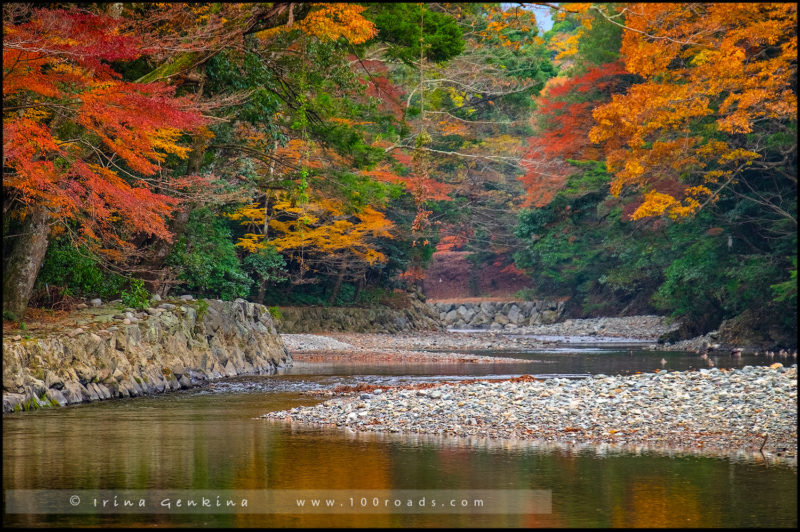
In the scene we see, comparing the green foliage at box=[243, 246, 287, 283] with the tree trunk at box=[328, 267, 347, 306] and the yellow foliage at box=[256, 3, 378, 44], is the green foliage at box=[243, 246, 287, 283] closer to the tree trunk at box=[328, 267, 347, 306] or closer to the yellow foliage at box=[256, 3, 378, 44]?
the tree trunk at box=[328, 267, 347, 306]

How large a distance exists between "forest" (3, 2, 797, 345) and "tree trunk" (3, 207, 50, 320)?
0.04 metres

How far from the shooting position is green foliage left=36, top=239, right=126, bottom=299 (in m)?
17.4

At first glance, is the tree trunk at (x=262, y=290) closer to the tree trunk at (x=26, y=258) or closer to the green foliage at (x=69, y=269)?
the green foliage at (x=69, y=269)

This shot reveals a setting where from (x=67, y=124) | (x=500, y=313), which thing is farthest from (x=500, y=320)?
(x=67, y=124)

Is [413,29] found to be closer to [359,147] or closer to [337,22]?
A: [337,22]

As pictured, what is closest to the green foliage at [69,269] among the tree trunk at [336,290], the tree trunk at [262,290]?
the tree trunk at [262,290]

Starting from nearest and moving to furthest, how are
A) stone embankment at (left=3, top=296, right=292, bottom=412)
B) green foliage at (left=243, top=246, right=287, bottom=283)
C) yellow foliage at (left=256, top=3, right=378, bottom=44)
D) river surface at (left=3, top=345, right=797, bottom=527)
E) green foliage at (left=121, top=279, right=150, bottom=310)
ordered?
river surface at (left=3, top=345, right=797, bottom=527)
stone embankment at (left=3, top=296, right=292, bottom=412)
yellow foliage at (left=256, top=3, right=378, bottom=44)
green foliage at (left=121, top=279, right=150, bottom=310)
green foliage at (left=243, top=246, right=287, bottom=283)

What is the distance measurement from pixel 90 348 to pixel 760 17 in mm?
16428

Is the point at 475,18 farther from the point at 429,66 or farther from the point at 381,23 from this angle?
the point at 381,23

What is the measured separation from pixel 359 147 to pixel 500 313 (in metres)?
33.2

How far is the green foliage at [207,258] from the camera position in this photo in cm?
2223

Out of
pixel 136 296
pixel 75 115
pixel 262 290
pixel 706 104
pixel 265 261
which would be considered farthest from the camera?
pixel 262 290

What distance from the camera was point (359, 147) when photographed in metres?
21.4

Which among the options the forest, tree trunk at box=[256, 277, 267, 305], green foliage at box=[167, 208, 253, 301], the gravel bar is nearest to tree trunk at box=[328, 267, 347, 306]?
the forest
